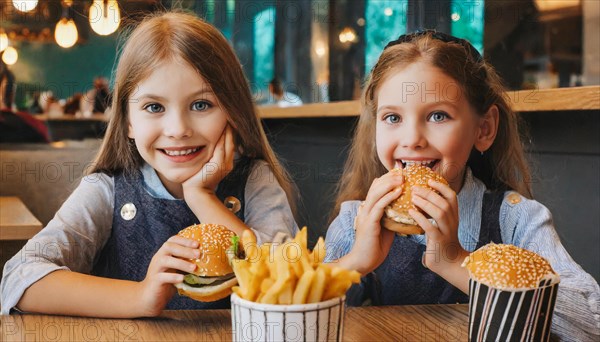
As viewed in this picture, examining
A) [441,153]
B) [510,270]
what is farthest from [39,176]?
[510,270]

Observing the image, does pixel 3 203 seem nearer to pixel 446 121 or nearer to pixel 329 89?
pixel 446 121

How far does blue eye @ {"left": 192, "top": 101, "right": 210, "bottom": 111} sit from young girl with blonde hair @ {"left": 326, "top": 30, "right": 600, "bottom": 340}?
0.42 meters

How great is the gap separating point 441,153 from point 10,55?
935 cm

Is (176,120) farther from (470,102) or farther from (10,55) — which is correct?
(10,55)

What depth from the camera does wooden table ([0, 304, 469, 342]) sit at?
1071 millimetres

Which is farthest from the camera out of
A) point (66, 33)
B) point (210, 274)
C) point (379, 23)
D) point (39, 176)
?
point (66, 33)

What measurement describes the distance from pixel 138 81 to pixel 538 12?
402cm


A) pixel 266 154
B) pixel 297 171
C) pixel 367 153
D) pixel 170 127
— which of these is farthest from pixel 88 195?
pixel 297 171

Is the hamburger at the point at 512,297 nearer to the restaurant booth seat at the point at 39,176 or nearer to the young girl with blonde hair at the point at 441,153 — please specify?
the young girl with blonde hair at the point at 441,153

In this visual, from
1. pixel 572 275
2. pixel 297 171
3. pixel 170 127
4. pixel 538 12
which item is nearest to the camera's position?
pixel 572 275

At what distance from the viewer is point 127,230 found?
164cm

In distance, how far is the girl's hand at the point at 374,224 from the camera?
120cm

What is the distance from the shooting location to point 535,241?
4.66 ft

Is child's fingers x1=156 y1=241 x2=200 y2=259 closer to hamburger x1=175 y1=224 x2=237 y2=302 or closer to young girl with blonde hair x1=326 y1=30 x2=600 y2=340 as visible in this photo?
hamburger x1=175 y1=224 x2=237 y2=302
